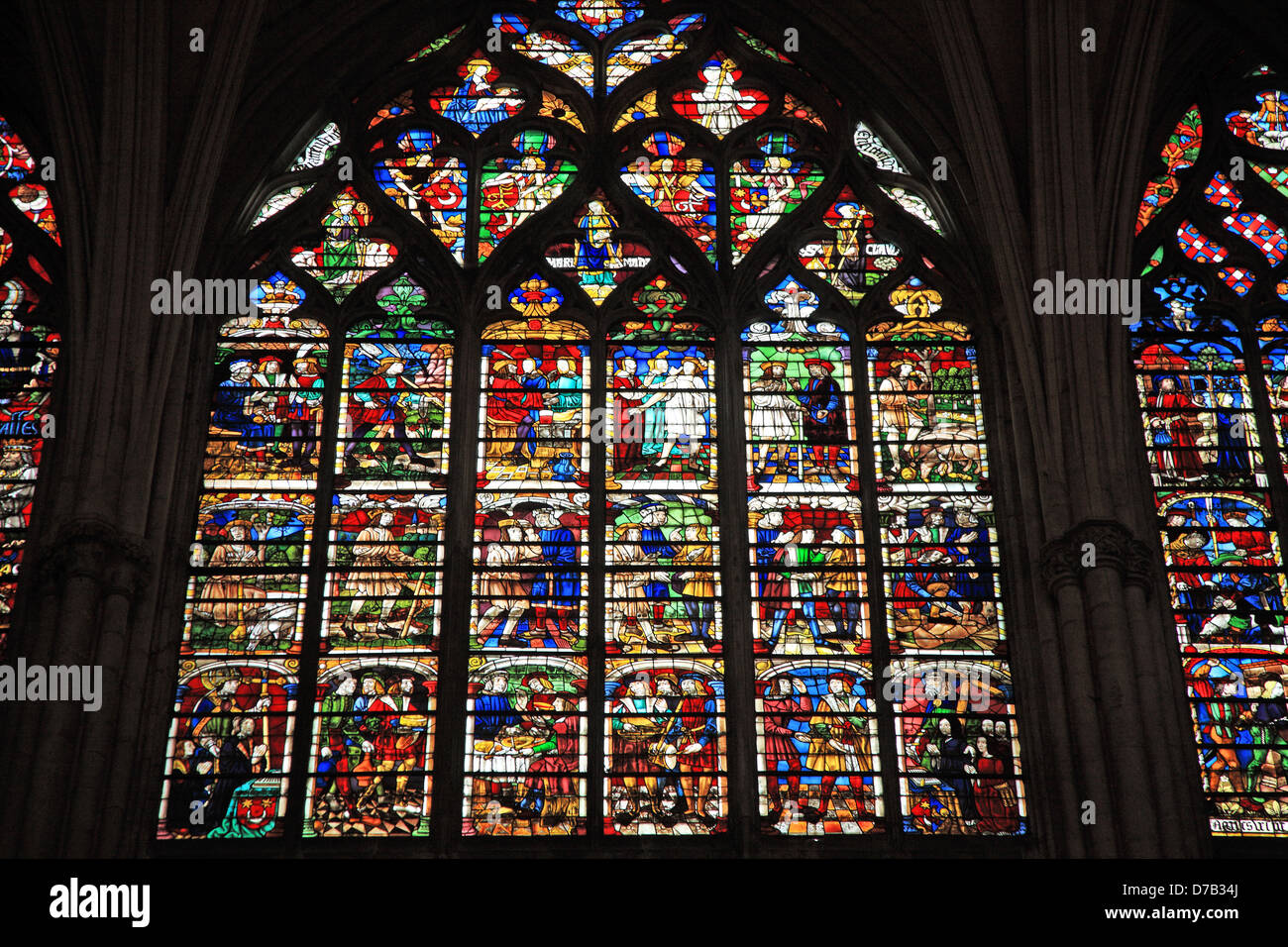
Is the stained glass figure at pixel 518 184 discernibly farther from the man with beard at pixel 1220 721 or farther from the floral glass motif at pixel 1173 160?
the man with beard at pixel 1220 721

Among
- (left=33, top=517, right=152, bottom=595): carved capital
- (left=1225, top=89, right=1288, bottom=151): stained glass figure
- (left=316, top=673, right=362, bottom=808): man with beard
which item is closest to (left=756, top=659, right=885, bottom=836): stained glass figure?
(left=316, top=673, right=362, bottom=808): man with beard

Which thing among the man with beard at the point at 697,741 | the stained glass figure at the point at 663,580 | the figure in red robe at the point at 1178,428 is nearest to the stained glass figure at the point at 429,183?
the stained glass figure at the point at 663,580

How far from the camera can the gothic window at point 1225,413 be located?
1445cm

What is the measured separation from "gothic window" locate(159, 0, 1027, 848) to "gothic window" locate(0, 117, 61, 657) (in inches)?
51.7

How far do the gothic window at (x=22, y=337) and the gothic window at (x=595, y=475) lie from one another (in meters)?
1.31

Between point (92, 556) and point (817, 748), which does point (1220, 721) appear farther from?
point (92, 556)

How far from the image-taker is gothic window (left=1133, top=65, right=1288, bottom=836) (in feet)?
47.4

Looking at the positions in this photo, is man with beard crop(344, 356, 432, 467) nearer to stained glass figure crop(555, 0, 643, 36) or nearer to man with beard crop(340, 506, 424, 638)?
man with beard crop(340, 506, 424, 638)

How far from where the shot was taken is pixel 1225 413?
15.9m

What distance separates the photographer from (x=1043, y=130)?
50.9ft

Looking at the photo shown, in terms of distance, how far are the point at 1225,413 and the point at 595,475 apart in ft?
15.9

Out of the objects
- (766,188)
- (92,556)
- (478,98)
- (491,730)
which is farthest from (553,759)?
(478,98)

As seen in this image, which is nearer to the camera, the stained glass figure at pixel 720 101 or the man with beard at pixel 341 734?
the man with beard at pixel 341 734
